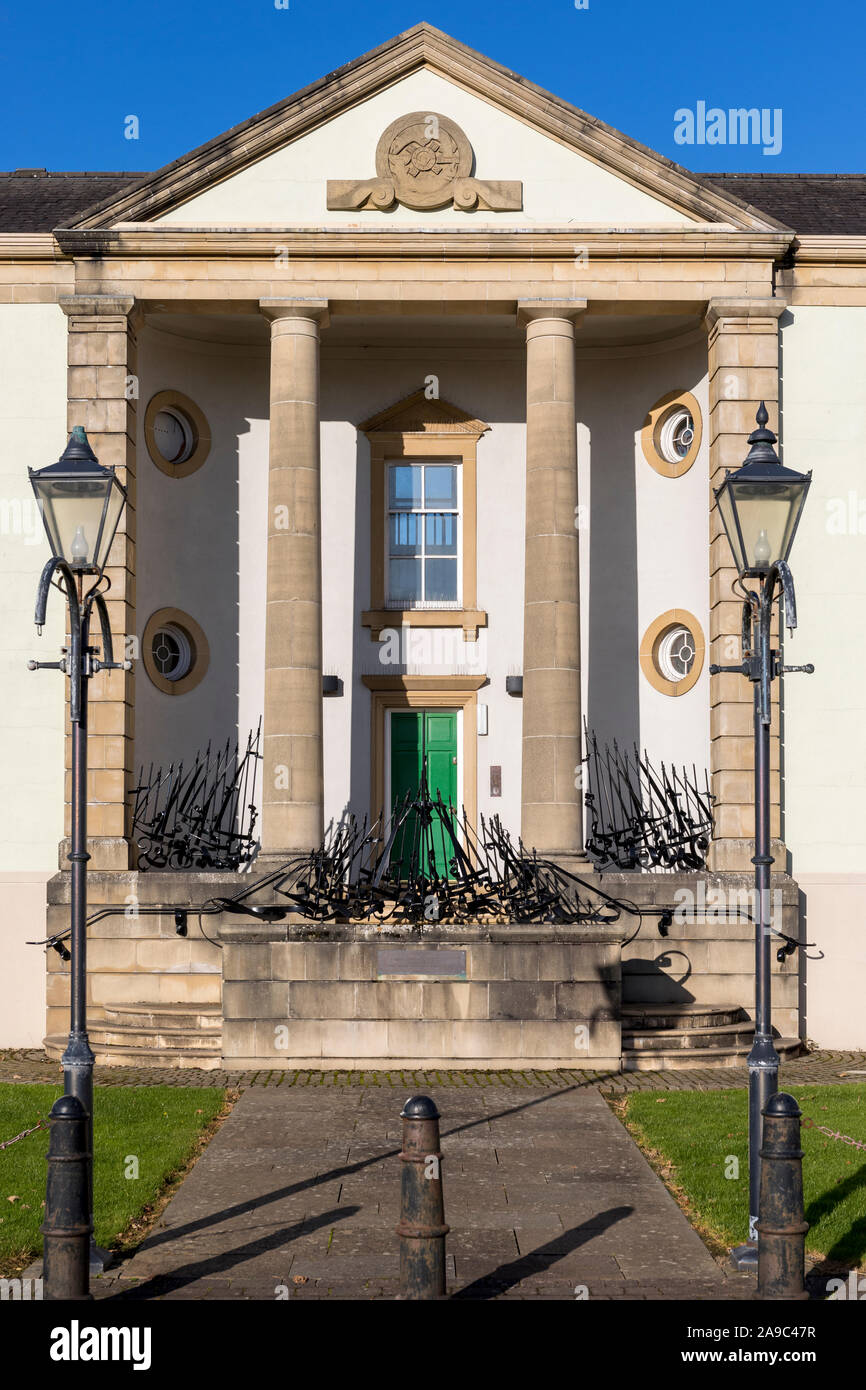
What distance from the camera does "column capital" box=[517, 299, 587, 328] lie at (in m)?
19.5

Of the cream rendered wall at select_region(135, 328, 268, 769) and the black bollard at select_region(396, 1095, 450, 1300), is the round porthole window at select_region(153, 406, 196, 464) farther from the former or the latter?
the black bollard at select_region(396, 1095, 450, 1300)

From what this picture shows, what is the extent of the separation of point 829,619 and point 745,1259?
40.4ft

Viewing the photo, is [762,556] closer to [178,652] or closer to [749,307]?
[749,307]

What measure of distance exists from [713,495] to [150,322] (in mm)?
7671

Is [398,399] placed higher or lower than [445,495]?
higher

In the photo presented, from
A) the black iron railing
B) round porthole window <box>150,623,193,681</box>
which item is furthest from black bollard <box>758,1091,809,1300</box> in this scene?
round porthole window <box>150,623,193,681</box>

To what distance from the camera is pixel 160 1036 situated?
16.6 m

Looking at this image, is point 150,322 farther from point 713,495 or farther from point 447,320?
point 713,495

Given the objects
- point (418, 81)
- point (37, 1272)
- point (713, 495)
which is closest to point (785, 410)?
point (713, 495)

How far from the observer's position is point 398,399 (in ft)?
73.1

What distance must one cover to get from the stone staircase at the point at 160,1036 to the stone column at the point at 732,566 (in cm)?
642

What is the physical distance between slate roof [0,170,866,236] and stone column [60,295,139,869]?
4.66 ft

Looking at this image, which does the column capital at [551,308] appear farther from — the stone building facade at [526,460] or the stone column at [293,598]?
the stone column at [293,598]
